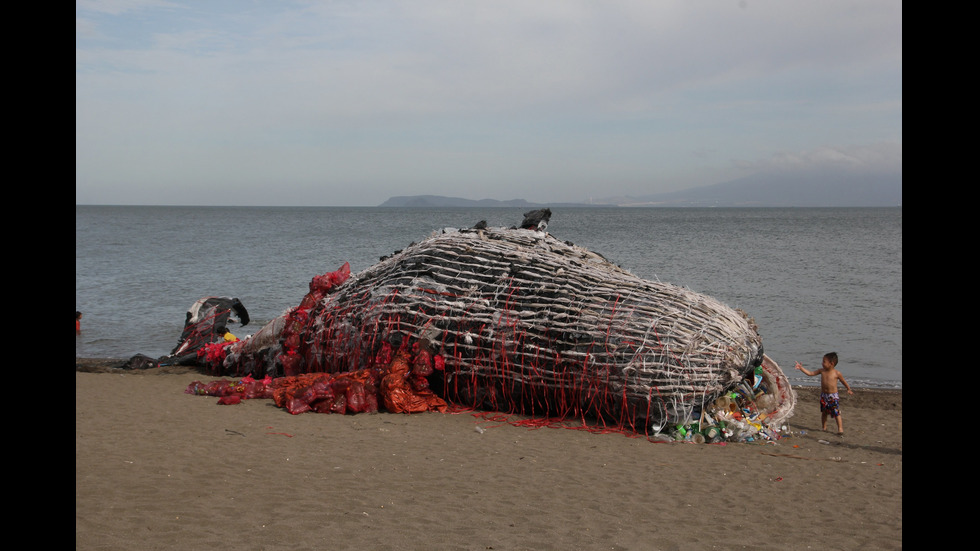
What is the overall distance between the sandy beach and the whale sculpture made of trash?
0.40 metres

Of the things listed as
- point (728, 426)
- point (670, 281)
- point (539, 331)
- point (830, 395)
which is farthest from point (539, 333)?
point (670, 281)

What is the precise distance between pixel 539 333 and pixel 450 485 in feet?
7.43

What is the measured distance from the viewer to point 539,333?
710 centimetres

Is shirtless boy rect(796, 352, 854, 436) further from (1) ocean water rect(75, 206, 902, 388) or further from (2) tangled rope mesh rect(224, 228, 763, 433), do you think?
(1) ocean water rect(75, 206, 902, 388)

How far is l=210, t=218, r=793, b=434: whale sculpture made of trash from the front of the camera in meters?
6.72

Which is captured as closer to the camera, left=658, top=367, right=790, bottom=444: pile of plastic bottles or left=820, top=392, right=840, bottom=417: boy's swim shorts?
left=658, top=367, right=790, bottom=444: pile of plastic bottles

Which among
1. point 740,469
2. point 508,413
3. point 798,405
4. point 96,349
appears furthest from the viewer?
point 96,349

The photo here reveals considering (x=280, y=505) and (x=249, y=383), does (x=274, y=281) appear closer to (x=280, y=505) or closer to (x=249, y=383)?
(x=249, y=383)

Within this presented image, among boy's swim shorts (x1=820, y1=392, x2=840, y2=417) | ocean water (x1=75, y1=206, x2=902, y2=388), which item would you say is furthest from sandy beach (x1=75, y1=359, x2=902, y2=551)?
ocean water (x1=75, y1=206, x2=902, y2=388)

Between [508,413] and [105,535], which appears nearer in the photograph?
[105,535]

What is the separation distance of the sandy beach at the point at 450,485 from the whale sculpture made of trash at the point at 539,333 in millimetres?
401

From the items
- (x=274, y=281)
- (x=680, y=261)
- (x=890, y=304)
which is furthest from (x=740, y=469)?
(x=680, y=261)

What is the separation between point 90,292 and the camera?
21.7 meters

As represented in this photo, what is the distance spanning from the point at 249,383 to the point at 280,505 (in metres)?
4.22
